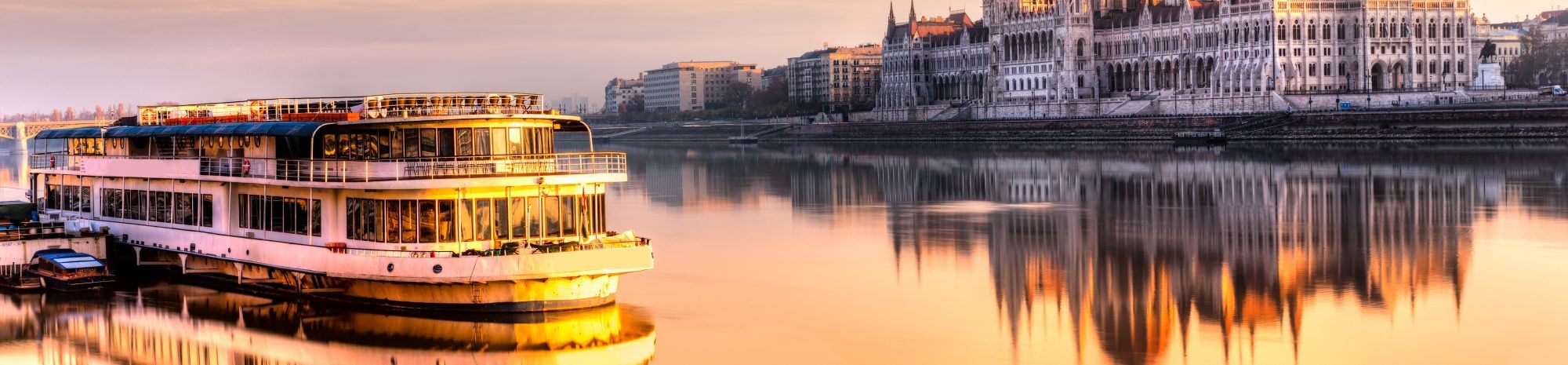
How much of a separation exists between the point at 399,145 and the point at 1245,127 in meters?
79.4

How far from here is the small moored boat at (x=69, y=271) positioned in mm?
27625

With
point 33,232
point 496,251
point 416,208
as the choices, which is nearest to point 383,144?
point 416,208

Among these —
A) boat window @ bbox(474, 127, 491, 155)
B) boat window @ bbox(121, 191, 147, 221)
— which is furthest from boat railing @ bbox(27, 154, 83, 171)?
boat window @ bbox(474, 127, 491, 155)

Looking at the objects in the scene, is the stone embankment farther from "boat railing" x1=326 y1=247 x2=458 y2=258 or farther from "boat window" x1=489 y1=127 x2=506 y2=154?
"boat railing" x1=326 y1=247 x2=458 y2=258

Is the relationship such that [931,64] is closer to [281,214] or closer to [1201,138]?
[1201,138]

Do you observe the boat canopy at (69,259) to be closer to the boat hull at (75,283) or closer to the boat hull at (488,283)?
the boat hull at (75,283)

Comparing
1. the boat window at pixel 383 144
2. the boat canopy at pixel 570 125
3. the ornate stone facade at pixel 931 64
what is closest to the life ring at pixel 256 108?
the boat window at pixel 383 144

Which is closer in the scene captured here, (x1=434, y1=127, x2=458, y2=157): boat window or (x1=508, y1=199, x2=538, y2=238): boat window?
(x1=508, y1=199, x2=538, y2=238): boat window

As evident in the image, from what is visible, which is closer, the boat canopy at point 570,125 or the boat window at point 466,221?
the boat window at point 466,221

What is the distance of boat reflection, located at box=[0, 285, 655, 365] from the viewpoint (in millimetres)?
21422

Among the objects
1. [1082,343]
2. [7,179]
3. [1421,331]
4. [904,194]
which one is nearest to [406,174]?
[1082,343]

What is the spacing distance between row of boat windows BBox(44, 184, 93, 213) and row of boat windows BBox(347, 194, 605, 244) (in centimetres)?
1071

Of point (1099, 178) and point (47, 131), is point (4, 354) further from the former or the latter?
point (1099, 178)

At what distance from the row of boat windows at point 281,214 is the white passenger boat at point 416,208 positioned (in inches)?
1.1
